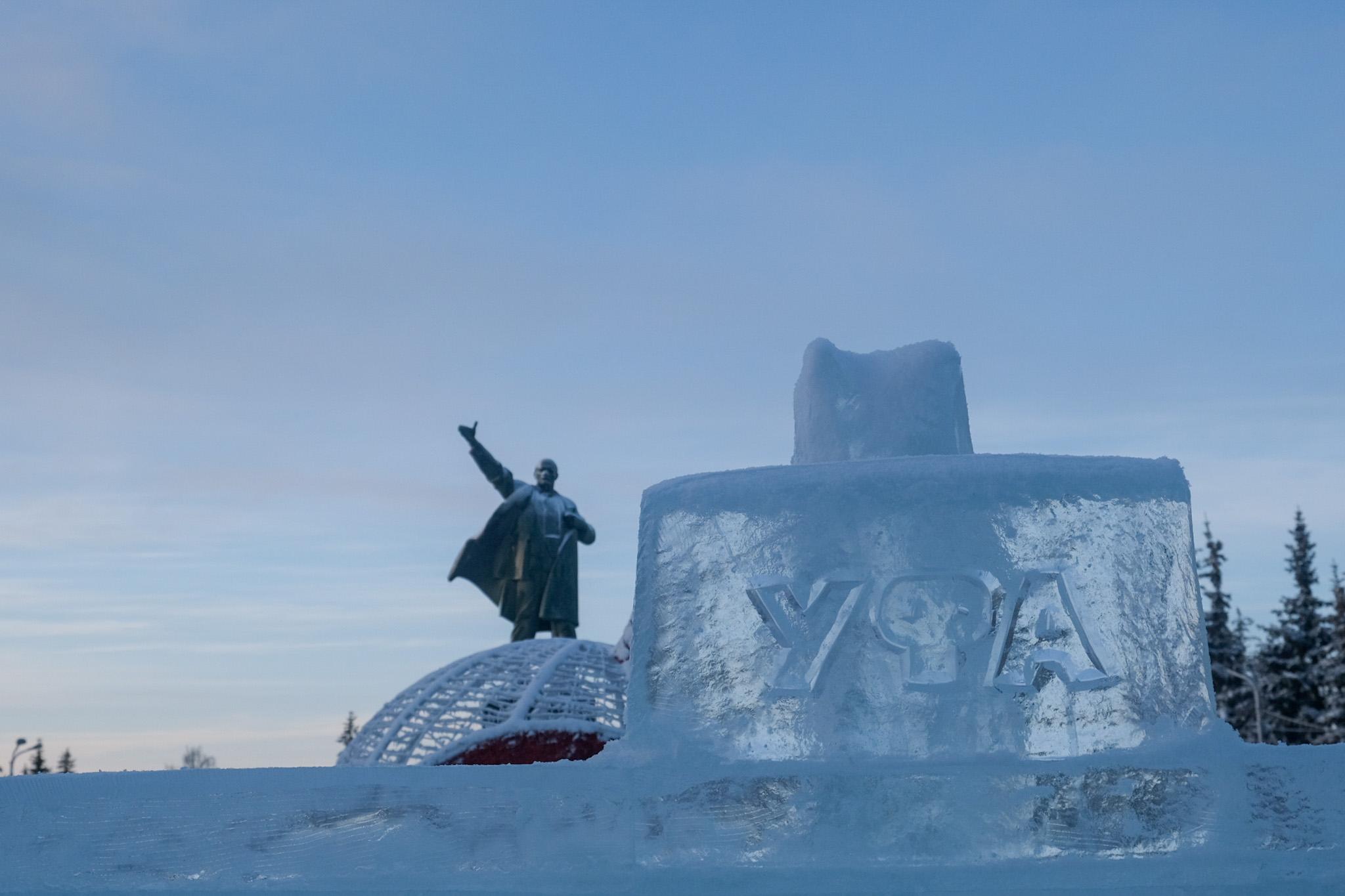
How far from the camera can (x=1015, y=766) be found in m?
2.71

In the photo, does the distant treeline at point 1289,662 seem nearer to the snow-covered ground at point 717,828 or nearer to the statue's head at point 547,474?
the statue's head at point 547,474

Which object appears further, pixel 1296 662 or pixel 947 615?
pixel 1296 662

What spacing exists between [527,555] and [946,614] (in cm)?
1097

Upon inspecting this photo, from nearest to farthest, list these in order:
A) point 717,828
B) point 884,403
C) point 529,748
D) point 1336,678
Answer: point 717,828
point 884,403
point 529,748
point 1336,678

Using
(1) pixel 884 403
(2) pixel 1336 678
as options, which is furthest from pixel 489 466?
(2) pixel 1336 678

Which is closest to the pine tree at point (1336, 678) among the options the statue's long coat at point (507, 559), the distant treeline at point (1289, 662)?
the distant treeline at point (1289, 662)

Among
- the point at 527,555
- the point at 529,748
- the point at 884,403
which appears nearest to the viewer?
the point at 884,403

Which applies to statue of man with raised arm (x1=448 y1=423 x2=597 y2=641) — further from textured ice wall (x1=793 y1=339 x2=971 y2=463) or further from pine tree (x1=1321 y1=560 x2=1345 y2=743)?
pine tree (x1=1321 y1=560 x2=1345 y2=743)

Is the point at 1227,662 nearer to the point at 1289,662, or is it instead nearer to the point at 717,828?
the point at 1289,662

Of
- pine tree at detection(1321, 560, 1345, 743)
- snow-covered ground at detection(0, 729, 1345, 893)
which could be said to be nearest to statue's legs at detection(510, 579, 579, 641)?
snow-covered ground at detection(0, 729, 1345, 893)

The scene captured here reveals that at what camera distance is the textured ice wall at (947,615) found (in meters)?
2.81

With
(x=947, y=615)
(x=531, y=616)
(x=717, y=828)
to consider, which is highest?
(x=531, y=616)

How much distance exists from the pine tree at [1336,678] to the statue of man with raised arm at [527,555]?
19190 millimetres

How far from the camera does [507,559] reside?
13.8 meters
